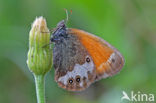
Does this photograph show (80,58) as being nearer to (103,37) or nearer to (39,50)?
(39,50)

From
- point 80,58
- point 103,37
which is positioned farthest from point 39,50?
point 103,37

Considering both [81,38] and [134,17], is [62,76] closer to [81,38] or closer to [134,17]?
[81,38]

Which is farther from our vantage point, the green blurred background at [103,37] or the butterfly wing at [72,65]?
the green blurred background at [103,37]

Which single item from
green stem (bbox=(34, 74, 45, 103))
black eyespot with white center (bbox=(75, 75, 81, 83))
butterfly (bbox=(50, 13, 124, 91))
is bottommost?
green stem (bbox=(34, 74, 45, 103))

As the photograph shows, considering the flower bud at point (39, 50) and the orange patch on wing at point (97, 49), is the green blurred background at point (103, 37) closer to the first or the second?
the orange patch on wing at point (97, 49)

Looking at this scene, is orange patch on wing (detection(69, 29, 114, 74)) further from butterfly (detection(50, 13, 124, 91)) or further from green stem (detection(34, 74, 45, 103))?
green stem (detection(34, 74, 45, 103))

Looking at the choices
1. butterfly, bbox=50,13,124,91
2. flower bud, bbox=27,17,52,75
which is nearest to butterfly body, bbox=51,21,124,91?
butterfly, bbox=50,13,124,91

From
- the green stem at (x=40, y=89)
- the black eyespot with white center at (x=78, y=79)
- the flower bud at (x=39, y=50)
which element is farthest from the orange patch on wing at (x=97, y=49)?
the green stem at (x=40, y=89)
